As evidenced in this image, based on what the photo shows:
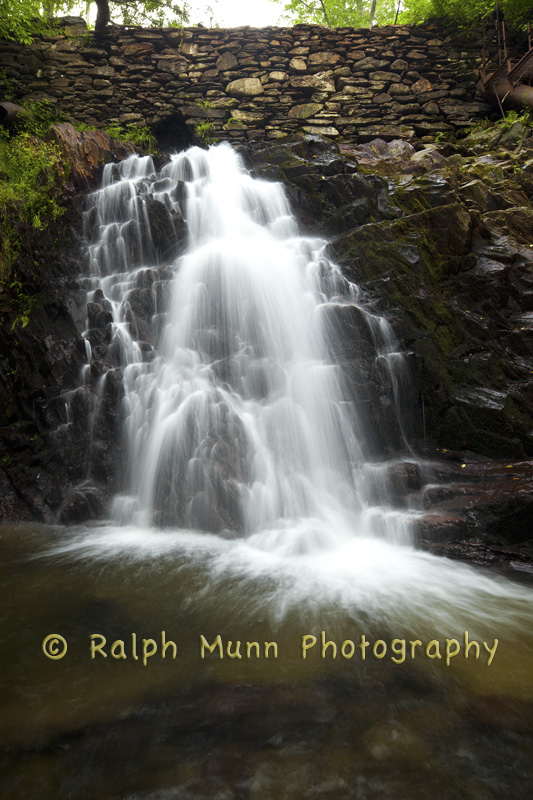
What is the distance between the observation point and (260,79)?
11.1 metres

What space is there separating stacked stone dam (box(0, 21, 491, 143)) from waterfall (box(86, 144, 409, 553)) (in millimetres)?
4369

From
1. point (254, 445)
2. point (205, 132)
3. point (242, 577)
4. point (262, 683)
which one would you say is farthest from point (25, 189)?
point (262, 683)

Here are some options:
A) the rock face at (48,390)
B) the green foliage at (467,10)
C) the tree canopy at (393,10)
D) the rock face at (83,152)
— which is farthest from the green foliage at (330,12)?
the rock face at (48,390)

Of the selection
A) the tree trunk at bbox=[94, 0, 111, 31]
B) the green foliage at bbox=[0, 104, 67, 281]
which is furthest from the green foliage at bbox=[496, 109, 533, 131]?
the tree trunk at bbox=[94, 0, 111, 31]

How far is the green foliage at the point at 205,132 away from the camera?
10.5 meters

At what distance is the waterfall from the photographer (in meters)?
4.89

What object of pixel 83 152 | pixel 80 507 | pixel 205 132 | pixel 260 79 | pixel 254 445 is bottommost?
pixel 80 507

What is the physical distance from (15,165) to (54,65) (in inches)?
211

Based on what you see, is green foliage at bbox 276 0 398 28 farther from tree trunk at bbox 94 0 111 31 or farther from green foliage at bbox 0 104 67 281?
green foliage at bbox 0 104 67 281

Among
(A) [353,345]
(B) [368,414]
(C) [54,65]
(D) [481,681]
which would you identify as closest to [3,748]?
(D) [481,681]

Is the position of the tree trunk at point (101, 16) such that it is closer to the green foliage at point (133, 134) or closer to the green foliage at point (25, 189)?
the green foliage at point (133, 134)

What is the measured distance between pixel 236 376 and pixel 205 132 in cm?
799

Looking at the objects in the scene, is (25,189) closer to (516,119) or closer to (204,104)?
(204,104)

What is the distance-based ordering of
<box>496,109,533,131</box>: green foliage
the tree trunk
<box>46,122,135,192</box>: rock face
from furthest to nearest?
the tree trunk
<box>496,109,533,131</box>: green foliage
<box>46,122,135,192</box>: rock face
